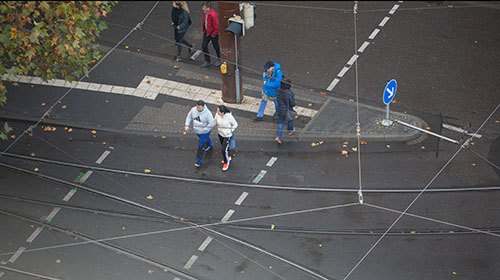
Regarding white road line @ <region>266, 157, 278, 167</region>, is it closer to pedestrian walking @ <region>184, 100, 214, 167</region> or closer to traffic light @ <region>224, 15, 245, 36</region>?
pedestrian walking @ <region>184, 100, 214, 167</region>

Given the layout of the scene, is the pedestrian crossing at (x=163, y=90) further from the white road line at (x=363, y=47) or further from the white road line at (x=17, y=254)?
the white road line at (x=17, y=254)

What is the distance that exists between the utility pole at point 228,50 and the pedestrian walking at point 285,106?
67.4 inches

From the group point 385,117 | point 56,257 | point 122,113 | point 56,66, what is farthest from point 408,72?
point 56,257

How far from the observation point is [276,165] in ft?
45.3

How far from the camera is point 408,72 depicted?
16281 millimetres

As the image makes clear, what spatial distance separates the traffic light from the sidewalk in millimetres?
2077

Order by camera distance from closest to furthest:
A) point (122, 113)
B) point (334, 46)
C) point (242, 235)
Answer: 1. point (242, 235)
2. point (122, 113)
3. point (334, 46)

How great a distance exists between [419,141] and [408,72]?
8.81ft

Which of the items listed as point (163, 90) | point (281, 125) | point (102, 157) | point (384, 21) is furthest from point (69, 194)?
point (384, 21)

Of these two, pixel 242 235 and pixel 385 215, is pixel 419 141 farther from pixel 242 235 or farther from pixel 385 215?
pixel 242 235

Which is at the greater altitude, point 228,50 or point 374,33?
point 228,50

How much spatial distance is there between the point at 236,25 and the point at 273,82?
1466 millimetres

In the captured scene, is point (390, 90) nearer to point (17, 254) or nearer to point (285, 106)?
point (285, 106)

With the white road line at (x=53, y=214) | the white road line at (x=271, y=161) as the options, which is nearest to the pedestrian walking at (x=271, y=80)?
the white road line at (x=271, y=161)
